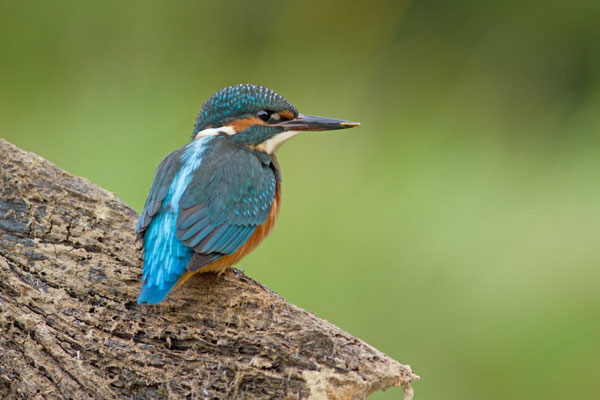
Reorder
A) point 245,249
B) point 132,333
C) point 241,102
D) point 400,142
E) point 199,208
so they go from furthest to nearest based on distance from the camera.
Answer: point 400,142, point 241,102, point 245,249, point 199,208, point 132,333

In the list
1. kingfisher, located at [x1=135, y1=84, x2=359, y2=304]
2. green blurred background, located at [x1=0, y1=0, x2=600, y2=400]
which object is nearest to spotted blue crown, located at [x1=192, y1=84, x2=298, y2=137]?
kingfisher, located at [x1=135, y1=84, x2=359, y2=304]

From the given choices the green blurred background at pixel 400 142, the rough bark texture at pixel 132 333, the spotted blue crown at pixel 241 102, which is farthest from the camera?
the green blurred background at pixel 400 142

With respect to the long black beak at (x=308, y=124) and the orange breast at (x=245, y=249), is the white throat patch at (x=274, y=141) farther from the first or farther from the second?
the orange breast at (x=245, y=249)

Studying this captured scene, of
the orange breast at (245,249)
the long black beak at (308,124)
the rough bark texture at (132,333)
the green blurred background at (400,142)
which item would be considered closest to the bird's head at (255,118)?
the long black beak at (308,124)

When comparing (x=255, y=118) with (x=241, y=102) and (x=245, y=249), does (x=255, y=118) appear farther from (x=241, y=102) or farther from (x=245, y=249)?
(x=245, y=249)

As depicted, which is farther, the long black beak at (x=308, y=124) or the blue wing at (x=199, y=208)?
the long black beak at (x=308, y=124)

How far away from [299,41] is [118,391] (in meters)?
2.47

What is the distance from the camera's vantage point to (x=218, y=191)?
2.07 m

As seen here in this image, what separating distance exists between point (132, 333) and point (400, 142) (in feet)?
6.47

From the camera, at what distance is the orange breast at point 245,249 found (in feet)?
6.57

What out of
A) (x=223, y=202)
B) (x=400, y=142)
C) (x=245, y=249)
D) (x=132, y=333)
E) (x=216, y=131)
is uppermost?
(x=400, y=142)

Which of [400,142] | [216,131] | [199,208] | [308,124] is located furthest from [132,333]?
[400,142]

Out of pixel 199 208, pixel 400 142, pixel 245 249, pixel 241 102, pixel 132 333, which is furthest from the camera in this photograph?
pixel 400 142

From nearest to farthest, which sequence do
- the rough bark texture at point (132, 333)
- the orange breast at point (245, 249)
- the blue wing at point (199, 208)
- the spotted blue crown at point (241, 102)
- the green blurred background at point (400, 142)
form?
the rough bark texture at point (132, 333), the blue wing at point (199, 208), the orange breast at point (245, 249), the spotted blue crown at point (241, 102), the green blurred background at point (400, 142)
